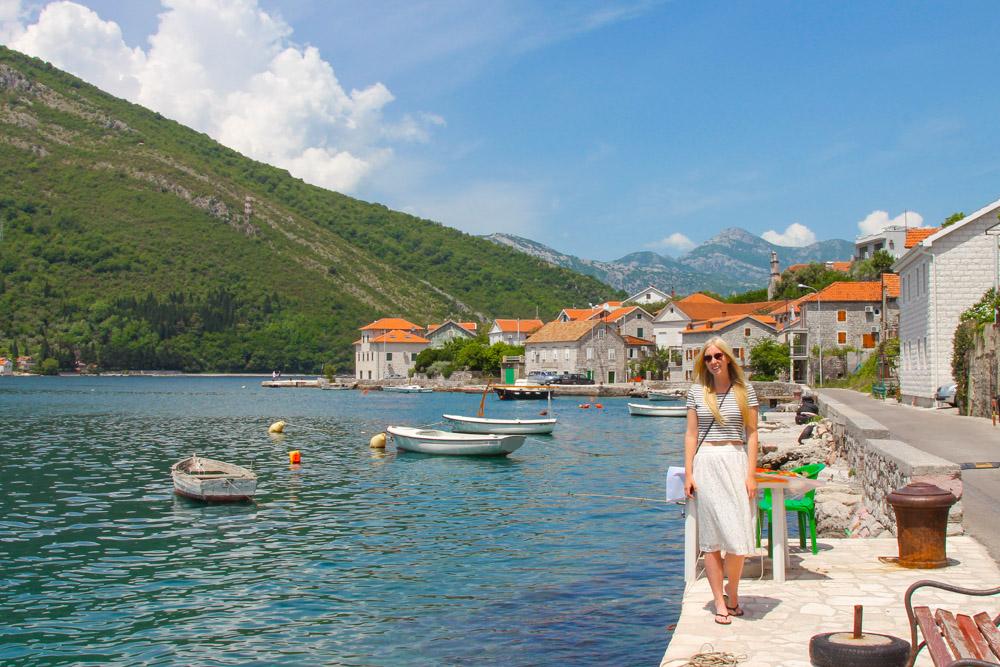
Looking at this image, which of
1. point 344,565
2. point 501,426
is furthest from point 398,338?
point 344,565

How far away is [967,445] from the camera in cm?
1975

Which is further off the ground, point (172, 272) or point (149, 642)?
Answer: point (172, 272)

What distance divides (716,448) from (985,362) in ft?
77.3

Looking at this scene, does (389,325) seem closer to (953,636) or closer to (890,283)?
(890,283)

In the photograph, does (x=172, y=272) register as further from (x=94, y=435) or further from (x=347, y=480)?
(x=347, y=480)

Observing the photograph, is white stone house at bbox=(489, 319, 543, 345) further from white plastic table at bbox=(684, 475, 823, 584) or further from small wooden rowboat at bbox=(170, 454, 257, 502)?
white plastic table at bbox=(684, 475, 823, 584)

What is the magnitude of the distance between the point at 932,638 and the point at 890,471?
7.56m

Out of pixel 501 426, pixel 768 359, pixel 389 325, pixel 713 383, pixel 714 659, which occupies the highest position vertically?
pixel 389 325

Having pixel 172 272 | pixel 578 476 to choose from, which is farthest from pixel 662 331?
pixel 172 272

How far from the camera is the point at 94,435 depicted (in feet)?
156

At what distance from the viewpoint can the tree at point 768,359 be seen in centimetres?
8600

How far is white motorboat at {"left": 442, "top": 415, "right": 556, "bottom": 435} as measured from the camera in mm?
44438

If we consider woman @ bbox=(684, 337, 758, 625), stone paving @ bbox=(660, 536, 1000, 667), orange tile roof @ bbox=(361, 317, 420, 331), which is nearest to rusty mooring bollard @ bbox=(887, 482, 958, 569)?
stone paving @ bbox=(660, 536, 1000, 667)

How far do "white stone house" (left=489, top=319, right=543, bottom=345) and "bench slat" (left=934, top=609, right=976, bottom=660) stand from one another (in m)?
127
